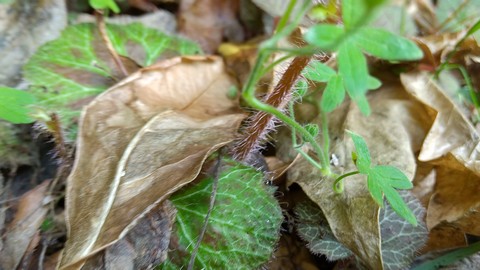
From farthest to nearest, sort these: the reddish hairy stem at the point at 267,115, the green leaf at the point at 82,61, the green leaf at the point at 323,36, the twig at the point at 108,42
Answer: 1. the twig at the point at 108,42
2. the green leaf at the point at 82,61
3. the reddish hairy stem at the point at 267,115
4. the green leaf at the point at 323,36

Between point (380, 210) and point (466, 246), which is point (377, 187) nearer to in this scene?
point (380, 210)

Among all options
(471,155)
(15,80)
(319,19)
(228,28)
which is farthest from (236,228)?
(228,28)

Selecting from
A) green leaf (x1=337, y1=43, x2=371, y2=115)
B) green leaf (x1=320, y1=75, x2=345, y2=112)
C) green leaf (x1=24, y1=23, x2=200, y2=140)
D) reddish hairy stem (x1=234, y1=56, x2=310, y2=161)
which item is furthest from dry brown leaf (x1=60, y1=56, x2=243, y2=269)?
green leaf (x1=337, y1=43, x2=371, y2=115)

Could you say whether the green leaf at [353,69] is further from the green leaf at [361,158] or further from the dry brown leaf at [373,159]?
the dry brown leaf at [373,159]

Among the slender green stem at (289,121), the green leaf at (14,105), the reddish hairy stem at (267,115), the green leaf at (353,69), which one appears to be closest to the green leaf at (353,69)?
the green leaf at (353,69)

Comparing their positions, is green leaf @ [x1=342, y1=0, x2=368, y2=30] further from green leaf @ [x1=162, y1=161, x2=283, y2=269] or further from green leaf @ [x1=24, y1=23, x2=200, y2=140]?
green leaf @ [x1=24, y1=23, x2=200, y2=140]

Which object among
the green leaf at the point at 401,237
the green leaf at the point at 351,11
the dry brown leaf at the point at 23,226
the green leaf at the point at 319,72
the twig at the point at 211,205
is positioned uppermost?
the green leaf at the point at 351,11
